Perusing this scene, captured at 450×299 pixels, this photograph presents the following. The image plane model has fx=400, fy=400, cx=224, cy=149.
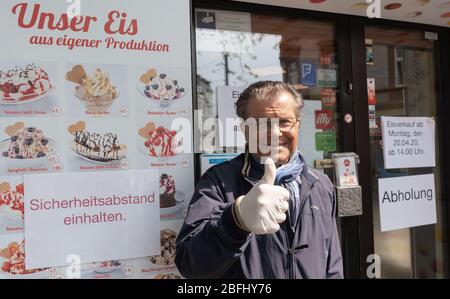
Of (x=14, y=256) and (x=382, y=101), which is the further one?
(x=382, y=101)

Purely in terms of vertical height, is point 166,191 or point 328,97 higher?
point 328,97

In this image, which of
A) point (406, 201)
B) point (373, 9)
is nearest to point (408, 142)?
point (406, 201)

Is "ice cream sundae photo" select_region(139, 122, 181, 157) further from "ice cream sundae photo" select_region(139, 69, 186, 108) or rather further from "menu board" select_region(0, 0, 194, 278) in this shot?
"ice cream sundae photo" select_region(139, 69, 186, 108)

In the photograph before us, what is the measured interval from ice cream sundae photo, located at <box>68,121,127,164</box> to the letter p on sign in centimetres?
185

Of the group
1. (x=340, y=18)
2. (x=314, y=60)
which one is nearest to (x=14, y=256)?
(x=314, y=60)

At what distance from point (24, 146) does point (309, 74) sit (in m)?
1.87

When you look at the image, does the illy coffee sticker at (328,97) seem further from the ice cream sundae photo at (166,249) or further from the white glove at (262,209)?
the white glove at (262,209)

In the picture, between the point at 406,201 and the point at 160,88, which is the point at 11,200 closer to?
the point at 160,88

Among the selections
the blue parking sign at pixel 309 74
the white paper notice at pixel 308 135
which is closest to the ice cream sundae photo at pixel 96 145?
the white paper notice at pixel 308 135

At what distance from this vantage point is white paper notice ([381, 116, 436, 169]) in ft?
9.66

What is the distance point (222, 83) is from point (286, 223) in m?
1.24

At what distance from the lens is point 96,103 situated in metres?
1.98

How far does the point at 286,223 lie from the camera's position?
1570 millimetres
